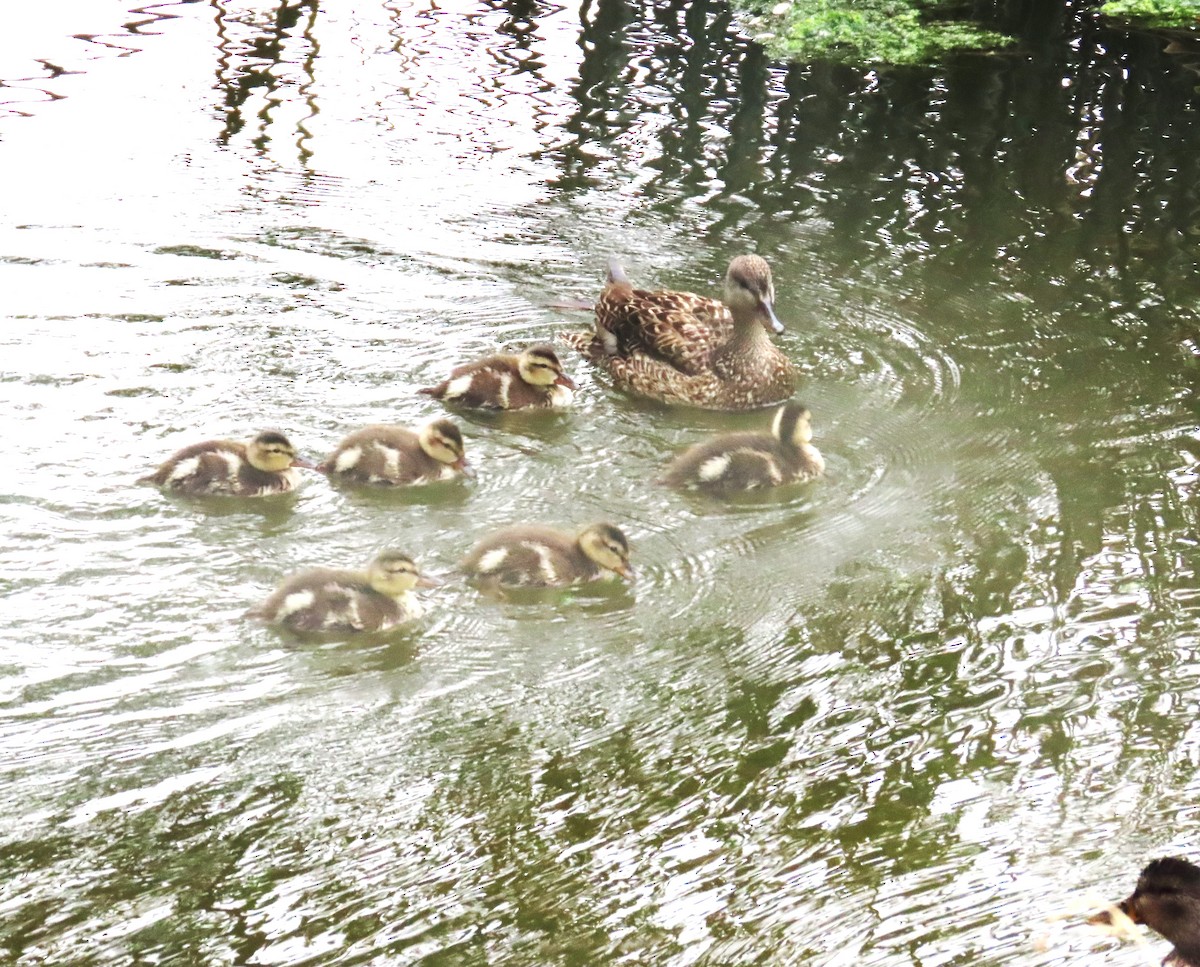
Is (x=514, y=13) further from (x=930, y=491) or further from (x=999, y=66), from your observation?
(x=930, y=491)

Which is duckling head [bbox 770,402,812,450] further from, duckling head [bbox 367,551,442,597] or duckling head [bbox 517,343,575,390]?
duckling head [bbox 367,551,442,597]

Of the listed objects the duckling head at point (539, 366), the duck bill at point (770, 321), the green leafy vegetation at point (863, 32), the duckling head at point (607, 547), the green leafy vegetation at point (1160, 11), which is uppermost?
the green leafy vegetation at point (1160, 11)

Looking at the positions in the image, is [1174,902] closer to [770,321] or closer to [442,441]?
[442,441]

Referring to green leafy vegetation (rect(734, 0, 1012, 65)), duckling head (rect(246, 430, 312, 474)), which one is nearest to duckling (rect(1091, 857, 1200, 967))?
duckling head (rect(246, 430, 312, 474))

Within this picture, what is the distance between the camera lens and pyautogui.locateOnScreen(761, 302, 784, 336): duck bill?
550 centimetres

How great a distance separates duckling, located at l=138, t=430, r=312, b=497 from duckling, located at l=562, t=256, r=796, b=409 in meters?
1.49

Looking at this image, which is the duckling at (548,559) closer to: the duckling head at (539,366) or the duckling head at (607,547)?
the duckling head at (607,547)


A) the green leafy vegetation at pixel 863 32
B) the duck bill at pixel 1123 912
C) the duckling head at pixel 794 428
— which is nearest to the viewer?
the duck bill at pixel 1123 912

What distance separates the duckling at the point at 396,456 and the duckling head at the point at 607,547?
699 mm

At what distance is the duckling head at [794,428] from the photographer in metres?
4.89

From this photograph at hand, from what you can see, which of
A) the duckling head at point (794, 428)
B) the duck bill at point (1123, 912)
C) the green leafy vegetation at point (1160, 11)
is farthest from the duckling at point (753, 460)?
the green leafy vegetation at point (1160, 11)

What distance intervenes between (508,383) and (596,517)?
0.80 m

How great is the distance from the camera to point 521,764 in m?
3.42

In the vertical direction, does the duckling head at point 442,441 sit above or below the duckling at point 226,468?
above
